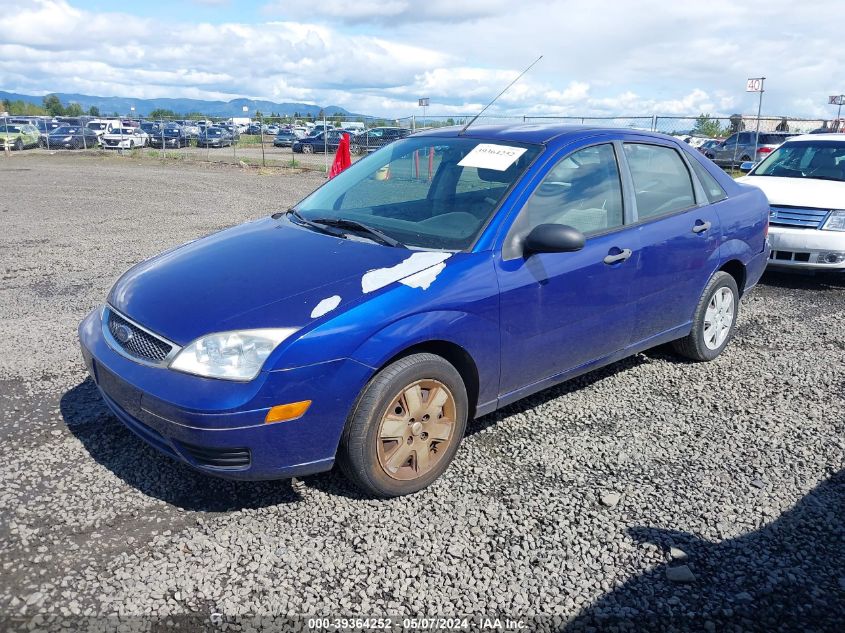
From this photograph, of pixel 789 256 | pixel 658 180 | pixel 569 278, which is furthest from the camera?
pixel 789 256

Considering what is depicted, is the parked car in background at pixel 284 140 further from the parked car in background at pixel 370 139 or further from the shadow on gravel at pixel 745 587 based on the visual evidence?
the shadow on gravel at pixel 745 587

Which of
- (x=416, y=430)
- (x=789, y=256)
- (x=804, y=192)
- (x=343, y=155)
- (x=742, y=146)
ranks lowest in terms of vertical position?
(x=416, y=430)

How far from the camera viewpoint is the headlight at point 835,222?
7211 mm

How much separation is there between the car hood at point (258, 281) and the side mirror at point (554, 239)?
0.47 meters

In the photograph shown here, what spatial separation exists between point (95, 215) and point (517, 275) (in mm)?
10928

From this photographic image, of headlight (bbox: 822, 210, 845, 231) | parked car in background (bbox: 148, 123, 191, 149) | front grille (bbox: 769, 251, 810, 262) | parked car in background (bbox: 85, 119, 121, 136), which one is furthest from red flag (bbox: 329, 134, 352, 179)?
parked car in background (bbox: 85, 119, 121, 136)

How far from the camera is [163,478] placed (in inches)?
135

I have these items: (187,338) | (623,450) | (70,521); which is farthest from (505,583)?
(70,521)

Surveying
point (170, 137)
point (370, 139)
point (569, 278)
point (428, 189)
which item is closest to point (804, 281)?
point (569, 278)

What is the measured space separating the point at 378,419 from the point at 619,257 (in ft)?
6.07

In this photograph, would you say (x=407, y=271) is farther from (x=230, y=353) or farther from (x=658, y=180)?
(x=658, y=180)

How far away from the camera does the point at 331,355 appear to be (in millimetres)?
2887

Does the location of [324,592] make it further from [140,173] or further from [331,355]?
[140,173]

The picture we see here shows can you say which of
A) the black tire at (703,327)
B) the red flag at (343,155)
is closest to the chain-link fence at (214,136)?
the red flag at (343,155)
